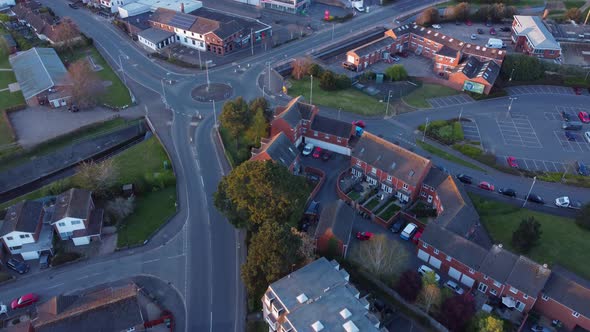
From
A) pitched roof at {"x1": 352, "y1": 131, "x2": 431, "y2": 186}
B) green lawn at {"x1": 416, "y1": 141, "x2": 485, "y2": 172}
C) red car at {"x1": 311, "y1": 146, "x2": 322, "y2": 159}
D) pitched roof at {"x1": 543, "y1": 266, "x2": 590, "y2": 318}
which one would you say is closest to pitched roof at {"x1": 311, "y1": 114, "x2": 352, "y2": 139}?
red car at {"x1": 311, "y1": 146, "x2": 322, "y2": 159}

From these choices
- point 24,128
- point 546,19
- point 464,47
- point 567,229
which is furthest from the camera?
point 546,19

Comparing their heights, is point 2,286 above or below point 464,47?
below

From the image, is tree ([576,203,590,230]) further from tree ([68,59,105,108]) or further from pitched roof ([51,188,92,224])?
tree ([68,59,105,108])

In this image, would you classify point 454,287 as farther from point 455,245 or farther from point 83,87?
point 83,87

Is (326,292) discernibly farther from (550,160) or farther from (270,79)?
(270,79)

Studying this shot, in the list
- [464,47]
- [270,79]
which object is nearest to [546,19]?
[464,47]
